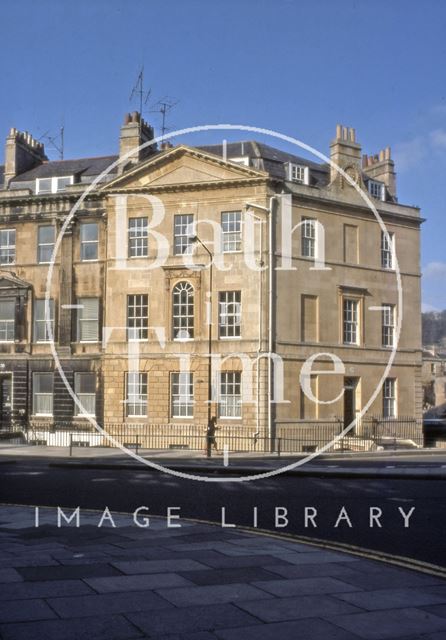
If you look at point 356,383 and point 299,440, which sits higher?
point 356,383

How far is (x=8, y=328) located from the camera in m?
41.0

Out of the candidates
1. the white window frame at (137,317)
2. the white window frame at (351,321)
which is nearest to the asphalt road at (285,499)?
the white window frame at (137,317)

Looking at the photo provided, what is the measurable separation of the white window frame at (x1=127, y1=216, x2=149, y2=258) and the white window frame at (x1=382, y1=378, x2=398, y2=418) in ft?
46.8

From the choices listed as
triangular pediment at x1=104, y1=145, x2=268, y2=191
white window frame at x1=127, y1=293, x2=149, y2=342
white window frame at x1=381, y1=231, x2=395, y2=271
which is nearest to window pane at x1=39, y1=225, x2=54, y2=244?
triangular pediment at x1=104, y1=145, x2=268, y2=191

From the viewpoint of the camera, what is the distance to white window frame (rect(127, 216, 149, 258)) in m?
38.1

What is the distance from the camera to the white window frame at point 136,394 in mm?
37562

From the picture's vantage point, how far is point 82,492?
57.5 ft

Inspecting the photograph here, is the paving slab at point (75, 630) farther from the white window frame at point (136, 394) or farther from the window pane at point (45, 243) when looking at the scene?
the window pane at point (45, 243)

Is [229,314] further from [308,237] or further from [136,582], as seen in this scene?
[136,582]

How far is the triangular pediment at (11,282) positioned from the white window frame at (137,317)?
6.26m

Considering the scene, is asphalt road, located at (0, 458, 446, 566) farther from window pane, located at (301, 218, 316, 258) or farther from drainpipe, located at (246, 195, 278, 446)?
window pane, located at (301, 218, 316, 258)

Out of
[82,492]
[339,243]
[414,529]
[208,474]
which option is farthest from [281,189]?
[414,529]

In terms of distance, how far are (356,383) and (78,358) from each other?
46.7 ft

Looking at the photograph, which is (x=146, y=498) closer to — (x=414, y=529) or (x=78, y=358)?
(x=414, y=529)
